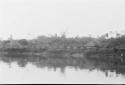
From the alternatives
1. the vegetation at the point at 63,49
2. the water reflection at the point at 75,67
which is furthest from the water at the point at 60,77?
the vegetation at the point at 63,49

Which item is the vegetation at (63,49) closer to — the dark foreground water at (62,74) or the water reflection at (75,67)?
the water reflection at (75,67)

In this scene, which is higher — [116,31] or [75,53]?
[116,31]

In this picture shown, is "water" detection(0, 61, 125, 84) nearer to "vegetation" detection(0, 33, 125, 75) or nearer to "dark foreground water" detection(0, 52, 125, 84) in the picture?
"dark foreground water" detection(0, 52, 125, 84)

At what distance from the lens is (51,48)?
73.7ft

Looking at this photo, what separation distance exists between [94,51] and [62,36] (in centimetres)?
699

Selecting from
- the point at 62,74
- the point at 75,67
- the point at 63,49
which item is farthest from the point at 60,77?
the point at 63,49

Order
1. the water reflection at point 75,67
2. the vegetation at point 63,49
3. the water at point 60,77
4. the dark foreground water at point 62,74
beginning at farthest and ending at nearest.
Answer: the vegetation at point 63,49, the water reflection at point 75,67, the dark foreground water at point 62,74, the water at point 60,77

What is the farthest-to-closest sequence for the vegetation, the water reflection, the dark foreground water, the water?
the vegetation → the water reflection → the dark foreground water → the water

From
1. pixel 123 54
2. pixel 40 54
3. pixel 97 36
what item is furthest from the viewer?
pixel 97 36

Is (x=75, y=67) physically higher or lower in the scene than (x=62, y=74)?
lower

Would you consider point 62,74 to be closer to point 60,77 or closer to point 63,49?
point 60,77

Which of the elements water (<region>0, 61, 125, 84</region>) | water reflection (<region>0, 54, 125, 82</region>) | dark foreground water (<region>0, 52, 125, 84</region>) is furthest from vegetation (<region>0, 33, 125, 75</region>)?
water (<region>0, 61, 125, 84</region>)

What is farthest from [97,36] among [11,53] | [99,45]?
[11,53]

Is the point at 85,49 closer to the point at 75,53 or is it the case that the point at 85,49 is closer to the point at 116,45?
the point at 75,53
